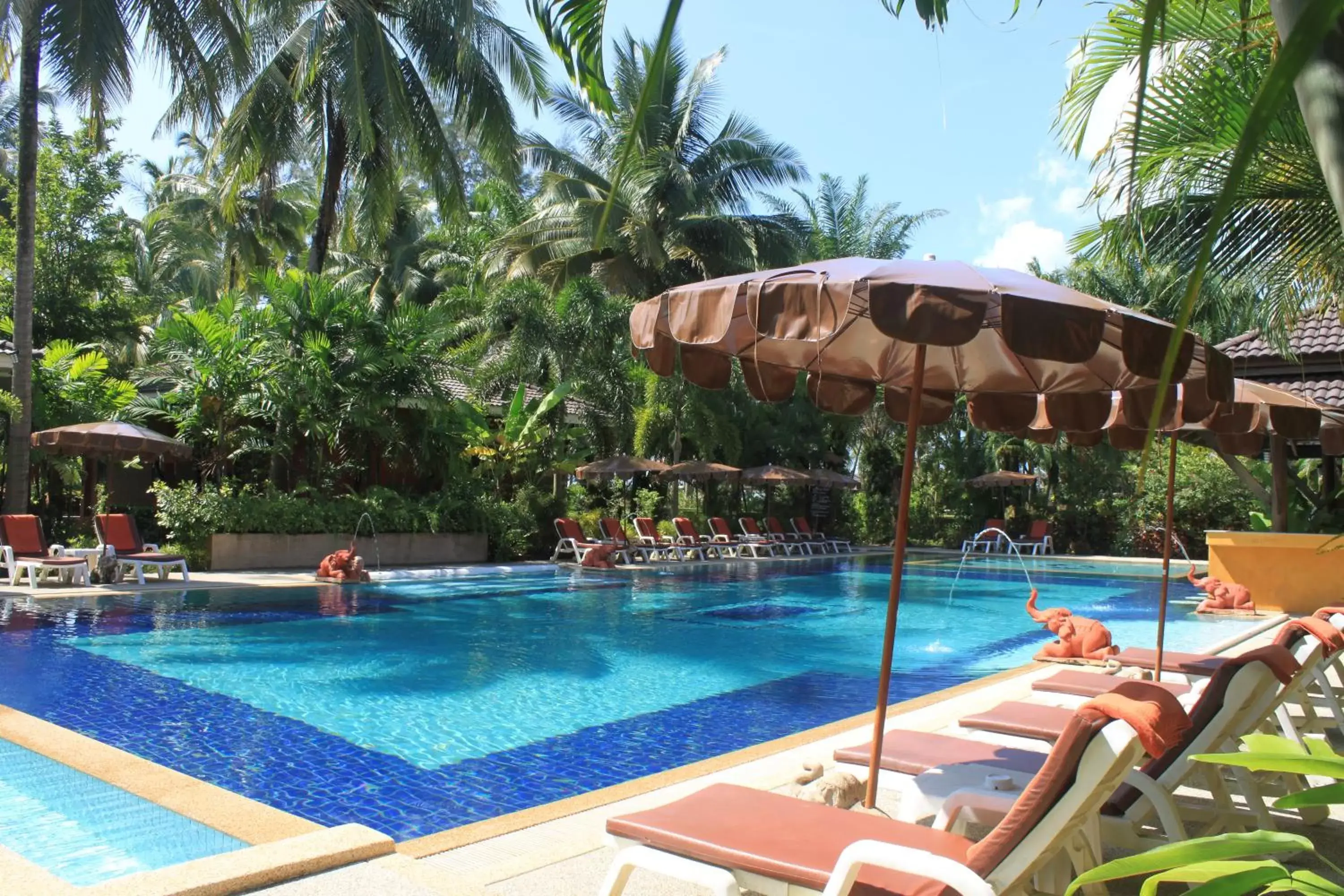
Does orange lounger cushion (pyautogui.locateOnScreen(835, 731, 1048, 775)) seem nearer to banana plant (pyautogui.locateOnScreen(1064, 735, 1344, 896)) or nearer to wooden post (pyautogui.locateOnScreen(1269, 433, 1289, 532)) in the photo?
banana plant (pyautogui.locateOnScreen(1064, 735, 1344, 896))

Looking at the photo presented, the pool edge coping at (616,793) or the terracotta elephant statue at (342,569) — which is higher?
the terracotta elephant statue at (342,569)

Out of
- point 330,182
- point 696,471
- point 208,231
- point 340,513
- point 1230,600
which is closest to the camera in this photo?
point 1230,600

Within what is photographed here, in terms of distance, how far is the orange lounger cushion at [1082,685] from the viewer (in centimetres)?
639

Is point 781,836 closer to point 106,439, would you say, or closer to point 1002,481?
point 106,439

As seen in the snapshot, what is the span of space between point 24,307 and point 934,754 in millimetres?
17154

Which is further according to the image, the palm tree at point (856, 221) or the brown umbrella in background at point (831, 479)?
the palm tree at point (856, 221)

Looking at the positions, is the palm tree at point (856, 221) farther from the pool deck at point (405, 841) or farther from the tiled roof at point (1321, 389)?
the pool deck at point (405, 841)

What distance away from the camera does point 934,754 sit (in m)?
4.58

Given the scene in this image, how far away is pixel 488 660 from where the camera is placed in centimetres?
1080

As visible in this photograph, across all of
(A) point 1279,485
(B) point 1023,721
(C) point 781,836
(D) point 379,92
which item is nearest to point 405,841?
(C) point 781,836

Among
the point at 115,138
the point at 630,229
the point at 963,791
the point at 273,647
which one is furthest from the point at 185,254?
the point at 963,791

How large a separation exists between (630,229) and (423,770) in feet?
72.1

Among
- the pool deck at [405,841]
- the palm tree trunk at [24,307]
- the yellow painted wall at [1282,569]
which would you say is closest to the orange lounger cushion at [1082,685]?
the pool deck at [405,841]

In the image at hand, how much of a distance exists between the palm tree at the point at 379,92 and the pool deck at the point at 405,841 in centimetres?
1582
